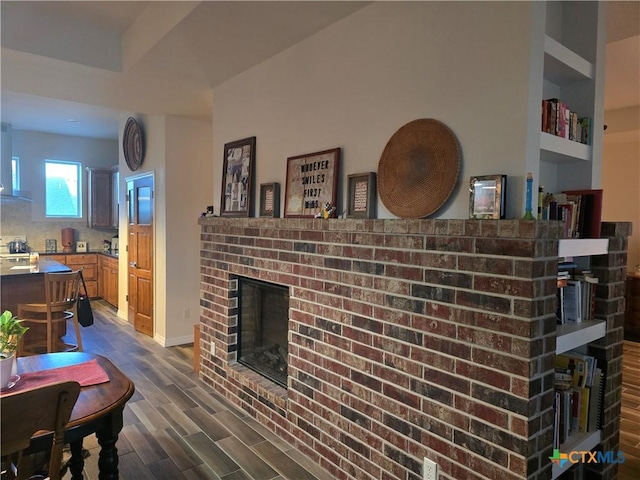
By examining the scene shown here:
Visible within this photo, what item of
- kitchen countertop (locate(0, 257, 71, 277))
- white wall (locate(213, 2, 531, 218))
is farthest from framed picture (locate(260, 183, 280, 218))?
kitchen countertop (locate(0, 257, 71, 277))

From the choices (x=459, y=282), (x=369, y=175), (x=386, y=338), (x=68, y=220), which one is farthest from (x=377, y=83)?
(x=68, y=220)

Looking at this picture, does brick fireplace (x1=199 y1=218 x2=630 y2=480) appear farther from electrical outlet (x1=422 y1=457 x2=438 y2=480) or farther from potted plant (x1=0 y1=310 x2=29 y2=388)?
potted plant (x1=0 y1=310 x2=29 y2=388)

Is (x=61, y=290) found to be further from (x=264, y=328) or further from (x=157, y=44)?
(x=157, y=44)

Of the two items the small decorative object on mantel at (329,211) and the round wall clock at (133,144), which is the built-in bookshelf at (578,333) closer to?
the small decorative object on mantel at (329,211)

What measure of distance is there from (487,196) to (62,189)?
26.1ft

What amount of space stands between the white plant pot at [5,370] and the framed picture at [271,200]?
1697 millimetres

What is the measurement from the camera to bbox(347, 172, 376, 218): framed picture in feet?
7.29

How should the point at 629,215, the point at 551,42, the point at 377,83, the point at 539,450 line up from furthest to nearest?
the point at 629,215
the point at 377,83
the point at 551,42
the point at 539,450

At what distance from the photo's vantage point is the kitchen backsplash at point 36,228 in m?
6.98

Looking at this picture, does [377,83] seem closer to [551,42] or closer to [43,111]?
Answer: [551,42]

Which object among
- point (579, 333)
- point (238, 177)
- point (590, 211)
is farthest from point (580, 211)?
point (238, 177)

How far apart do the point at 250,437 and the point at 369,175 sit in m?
1.96

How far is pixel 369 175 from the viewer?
223 centimetres

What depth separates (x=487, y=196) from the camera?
1.69m
